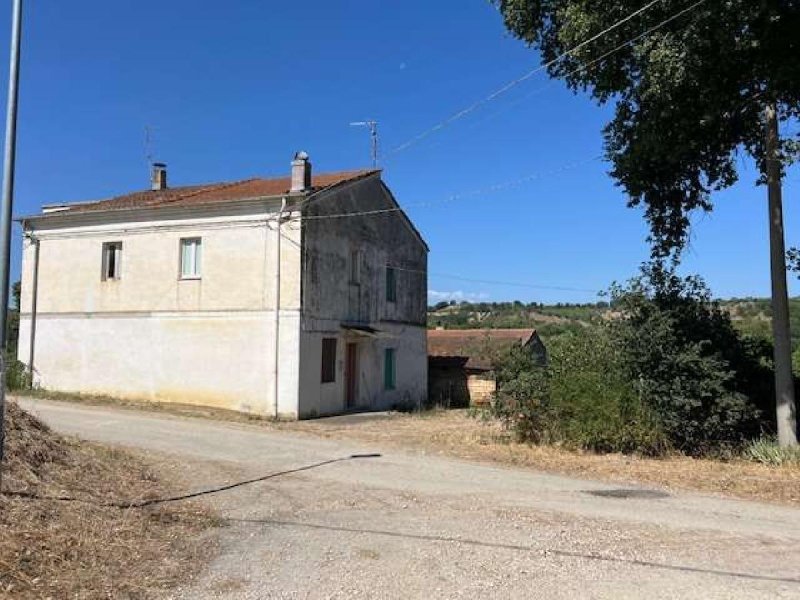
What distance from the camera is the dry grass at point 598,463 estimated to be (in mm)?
10953

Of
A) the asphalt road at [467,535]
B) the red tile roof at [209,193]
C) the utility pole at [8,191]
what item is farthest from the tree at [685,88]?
the red tile roof at [209,193]

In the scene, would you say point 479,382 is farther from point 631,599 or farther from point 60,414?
point 631,599

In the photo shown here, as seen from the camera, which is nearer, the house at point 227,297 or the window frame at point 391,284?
the house at point 227,297

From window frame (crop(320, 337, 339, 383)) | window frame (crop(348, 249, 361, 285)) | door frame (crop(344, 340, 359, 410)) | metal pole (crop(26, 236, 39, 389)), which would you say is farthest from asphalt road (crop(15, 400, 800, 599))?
metal pole (crop(26, 236, 39, 389))

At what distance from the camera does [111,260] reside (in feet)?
79.6

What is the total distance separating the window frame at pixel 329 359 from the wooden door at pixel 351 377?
111 centimetres

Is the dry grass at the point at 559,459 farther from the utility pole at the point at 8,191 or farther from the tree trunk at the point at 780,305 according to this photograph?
the utility pole at the point at 8,191

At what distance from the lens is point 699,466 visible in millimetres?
12609

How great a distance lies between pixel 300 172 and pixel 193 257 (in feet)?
14.0

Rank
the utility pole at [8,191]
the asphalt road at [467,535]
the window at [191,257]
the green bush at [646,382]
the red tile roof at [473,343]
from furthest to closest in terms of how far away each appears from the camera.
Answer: the red tile roof at [473,343] < the window at [191,257] < the green bush at [646,382] < the utility pole at [8,191] < the asphalt road at [467,535]

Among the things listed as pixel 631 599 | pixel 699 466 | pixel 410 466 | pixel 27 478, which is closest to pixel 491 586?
pixel 631 599

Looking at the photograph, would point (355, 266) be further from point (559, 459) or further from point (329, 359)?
point (559, 459)

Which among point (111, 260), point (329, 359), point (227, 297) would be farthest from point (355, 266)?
point (111, 260)

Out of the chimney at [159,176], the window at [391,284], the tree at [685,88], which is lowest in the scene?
the window at [391,284]
